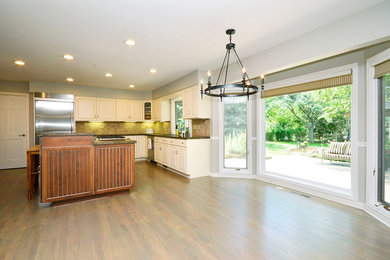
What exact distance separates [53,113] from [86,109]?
0.87 meters

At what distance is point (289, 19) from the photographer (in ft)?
8.05

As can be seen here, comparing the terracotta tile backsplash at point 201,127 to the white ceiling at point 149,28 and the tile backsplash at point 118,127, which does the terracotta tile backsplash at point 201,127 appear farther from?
the tile backsplash at point 118,127

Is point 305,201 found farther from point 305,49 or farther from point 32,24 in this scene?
point 32,24

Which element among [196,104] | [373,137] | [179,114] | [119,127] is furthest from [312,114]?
[119,127]

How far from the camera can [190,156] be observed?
15.0 ft

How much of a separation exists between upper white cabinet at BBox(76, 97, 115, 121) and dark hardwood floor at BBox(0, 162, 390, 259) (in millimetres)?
3196

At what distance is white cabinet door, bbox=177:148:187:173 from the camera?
4.57 metres

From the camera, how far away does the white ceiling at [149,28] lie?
2.18 meters

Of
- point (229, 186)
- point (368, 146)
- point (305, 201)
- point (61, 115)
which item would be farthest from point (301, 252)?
point (61, 115)

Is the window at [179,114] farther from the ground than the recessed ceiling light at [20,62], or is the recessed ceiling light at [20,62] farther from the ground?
the recessed ceiling light at [20,62]

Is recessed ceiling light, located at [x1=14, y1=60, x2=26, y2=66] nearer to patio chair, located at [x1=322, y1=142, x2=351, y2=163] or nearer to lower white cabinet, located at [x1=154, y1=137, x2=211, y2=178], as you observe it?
lower white cabinet, located at [x1=154, y1=137, x2=211, y2=178]

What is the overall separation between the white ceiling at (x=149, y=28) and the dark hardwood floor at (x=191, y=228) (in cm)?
250

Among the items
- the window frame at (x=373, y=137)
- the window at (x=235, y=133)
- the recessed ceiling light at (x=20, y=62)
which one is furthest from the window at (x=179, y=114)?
the window frame at (x=373, y=137)

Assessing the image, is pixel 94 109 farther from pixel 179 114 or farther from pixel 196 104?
pixel 196 104
